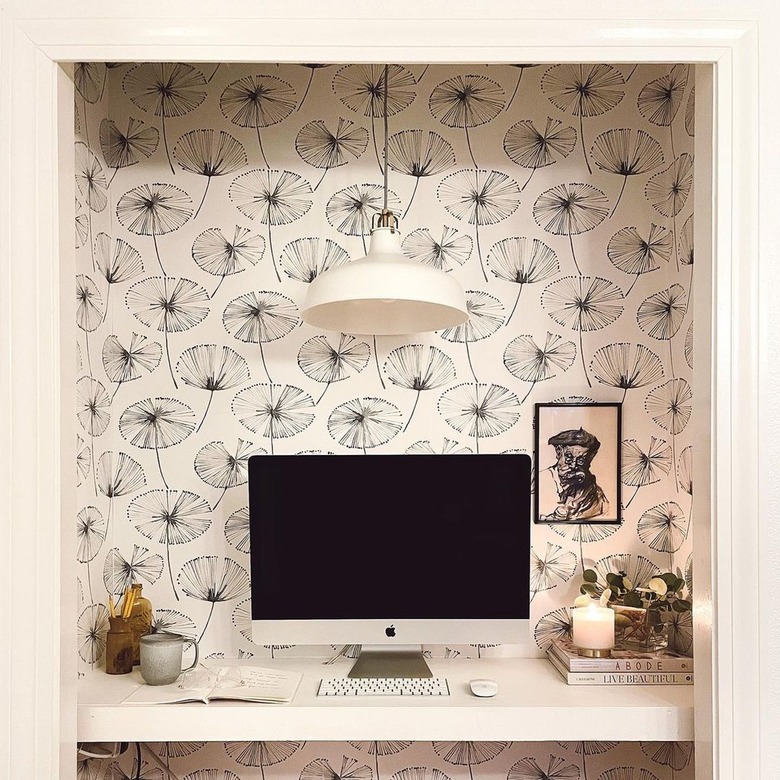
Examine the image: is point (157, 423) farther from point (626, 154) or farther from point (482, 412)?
point (626, 154)

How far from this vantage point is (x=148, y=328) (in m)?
2.56

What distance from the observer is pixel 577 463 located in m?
2.55

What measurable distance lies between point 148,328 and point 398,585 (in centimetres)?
102

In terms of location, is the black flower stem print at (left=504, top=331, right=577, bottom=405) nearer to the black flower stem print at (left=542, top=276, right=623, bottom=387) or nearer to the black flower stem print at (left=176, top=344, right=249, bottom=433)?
the black flower stem print at (left=542, top=276, right=623, bottom=387)

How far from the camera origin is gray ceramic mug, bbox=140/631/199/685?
2.21 metres

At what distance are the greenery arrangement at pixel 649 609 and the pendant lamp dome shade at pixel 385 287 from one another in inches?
34.0

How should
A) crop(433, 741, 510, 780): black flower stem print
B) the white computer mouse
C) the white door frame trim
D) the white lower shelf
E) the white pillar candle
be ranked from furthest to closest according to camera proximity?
crop(433, 741, 510, 780): black flower stem print
the white pillar candle
the white computer mouse
the white lower shelf
the white door frame trim

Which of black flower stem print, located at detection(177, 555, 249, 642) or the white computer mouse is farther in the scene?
black flower stem print, located at detection(177, 555, 249, 642)

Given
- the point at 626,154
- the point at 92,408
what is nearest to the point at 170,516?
the point at 92,408

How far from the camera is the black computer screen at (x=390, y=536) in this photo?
233cm

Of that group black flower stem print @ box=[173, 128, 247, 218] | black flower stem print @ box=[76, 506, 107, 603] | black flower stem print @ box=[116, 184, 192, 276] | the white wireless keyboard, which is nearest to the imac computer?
the white wireless keyboard

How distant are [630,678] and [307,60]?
1621 mm

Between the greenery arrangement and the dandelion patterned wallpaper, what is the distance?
147mm

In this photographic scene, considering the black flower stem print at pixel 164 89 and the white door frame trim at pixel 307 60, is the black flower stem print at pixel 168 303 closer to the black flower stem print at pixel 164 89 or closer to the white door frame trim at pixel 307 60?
the black flower stem print at pixel 164 89
